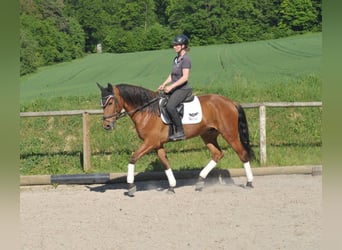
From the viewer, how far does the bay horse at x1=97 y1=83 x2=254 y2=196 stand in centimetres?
703

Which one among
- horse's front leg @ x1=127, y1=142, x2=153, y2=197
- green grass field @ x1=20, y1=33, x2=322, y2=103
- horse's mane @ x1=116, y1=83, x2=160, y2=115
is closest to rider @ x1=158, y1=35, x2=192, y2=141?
horse's mane @ x1=116, y1=83, x2=160, y2=115

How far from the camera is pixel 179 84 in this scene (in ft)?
22.7

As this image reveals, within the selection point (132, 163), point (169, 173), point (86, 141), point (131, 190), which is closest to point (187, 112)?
point (169, 173)

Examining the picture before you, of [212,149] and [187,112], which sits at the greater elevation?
[187,112]

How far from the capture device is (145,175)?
8273 mm

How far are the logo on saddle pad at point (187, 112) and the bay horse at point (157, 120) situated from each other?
0.07m

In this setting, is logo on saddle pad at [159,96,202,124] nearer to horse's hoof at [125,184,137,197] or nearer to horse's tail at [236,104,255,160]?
horse's tail at [236,104,255,160]

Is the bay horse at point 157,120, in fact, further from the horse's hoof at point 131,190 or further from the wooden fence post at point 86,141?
the wooden fence post at point 86,141

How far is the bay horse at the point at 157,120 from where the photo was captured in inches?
277

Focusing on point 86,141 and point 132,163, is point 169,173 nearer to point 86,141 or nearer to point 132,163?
point 132,163

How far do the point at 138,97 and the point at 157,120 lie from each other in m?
0.45

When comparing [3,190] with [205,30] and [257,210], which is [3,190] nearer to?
[257,210]

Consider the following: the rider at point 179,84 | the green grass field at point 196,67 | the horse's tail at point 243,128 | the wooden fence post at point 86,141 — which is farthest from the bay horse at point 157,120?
the green grass field at point 196,67

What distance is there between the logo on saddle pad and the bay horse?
67 mm
